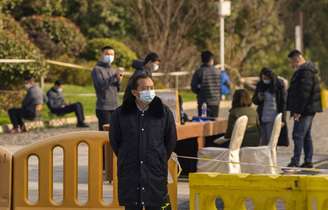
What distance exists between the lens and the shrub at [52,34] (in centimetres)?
3659

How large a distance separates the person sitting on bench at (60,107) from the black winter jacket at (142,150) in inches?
640

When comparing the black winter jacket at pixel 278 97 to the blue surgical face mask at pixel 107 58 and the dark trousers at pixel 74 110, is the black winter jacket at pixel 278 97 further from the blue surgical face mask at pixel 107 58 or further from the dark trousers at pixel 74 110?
the dark trousers at pixel 74 110

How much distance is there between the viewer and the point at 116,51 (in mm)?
38344

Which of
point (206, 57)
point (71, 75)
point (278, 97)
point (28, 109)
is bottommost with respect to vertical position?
point (28, 109)

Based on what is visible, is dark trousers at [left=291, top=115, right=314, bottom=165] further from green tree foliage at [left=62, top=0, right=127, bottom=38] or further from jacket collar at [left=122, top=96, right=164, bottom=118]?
green tree foliage at [left=62, top=0, right=127, bottom=38]

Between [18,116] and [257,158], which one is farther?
[18,116]

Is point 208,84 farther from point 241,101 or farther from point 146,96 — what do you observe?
point 146,96

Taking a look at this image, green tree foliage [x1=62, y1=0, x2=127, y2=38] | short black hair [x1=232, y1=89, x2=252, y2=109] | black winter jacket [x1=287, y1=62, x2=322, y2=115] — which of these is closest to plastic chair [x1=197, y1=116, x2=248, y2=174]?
short black hair [x1=232, y1=89, x2=252, y2=109]

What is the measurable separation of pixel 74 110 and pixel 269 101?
9.32m

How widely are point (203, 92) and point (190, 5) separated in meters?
22.5

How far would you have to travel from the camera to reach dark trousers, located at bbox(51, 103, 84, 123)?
26062mm

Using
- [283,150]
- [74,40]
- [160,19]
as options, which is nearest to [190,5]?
[160,19]

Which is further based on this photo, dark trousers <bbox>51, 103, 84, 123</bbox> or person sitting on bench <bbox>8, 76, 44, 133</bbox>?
dark trousers <bbox>51, 103, 84, 123</bbox>

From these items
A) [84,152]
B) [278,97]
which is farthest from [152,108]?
[278,97]
